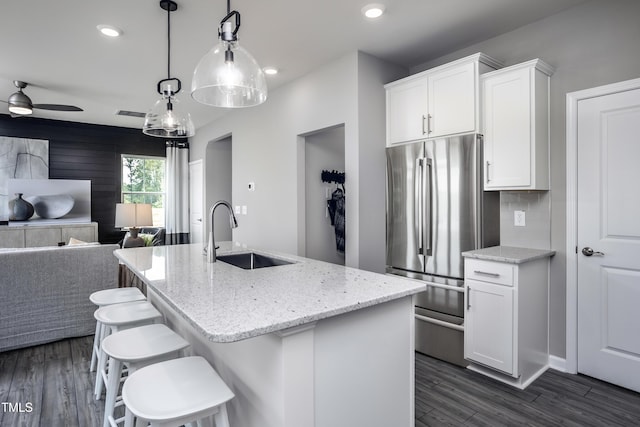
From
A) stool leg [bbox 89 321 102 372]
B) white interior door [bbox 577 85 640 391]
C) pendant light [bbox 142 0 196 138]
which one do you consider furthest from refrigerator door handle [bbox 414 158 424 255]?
stool leg [bbox 89 321 102 372]

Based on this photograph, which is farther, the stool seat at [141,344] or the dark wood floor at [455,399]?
the dark wood floor at [455,399]

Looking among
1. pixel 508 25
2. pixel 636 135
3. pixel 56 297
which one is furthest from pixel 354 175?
pixel 56 297

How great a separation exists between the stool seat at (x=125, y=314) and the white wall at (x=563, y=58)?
109 inches

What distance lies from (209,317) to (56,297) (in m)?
3.03

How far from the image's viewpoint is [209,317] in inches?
47.2

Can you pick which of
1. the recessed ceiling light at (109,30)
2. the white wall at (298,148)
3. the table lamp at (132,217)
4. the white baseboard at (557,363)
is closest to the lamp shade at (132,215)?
the table lamp at (132,217)

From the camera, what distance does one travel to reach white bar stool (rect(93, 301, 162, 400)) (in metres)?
2.07

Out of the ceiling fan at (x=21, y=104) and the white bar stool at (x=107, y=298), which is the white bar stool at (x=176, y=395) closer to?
the white bar stool at (x=107, y=298)

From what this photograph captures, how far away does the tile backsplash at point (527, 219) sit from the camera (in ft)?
9.16

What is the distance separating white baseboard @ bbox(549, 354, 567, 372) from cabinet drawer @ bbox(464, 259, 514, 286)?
33.3 inches

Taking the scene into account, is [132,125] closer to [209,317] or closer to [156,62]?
[156,62]

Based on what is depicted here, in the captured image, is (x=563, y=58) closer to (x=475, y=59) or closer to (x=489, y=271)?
(x=475, y=59)

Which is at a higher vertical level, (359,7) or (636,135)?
A: (359,7)

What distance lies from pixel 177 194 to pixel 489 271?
6015 mm
